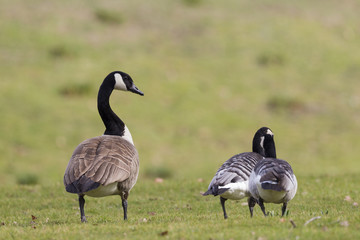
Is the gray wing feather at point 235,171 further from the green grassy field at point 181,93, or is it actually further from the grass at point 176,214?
the green grassy field at point 181,93

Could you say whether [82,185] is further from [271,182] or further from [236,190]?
[271,182]

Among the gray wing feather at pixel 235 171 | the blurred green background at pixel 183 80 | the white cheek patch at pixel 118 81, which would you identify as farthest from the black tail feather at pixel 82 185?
the blurred green background at pixel 183 80

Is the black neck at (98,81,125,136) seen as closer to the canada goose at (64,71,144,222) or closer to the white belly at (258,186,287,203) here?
the canada goose at (64,71,144,222)

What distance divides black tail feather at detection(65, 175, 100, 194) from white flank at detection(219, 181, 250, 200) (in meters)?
2.17

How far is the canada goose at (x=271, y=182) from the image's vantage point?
860 centimetres

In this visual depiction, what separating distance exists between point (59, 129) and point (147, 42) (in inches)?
450

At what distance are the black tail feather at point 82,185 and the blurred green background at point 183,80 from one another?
11.7 metres

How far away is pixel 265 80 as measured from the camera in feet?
107

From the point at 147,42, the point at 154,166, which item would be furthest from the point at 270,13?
the point at 154,166

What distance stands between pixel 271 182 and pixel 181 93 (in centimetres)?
2157

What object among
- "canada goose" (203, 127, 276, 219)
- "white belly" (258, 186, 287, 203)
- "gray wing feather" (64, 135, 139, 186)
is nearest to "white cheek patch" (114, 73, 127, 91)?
"gray wing feather" (64, 135, 139, 186)

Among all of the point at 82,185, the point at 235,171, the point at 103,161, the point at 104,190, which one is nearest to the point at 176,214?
the point at 104,190

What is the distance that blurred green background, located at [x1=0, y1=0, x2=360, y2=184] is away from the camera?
978 inches

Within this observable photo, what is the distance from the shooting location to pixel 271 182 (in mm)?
8609
